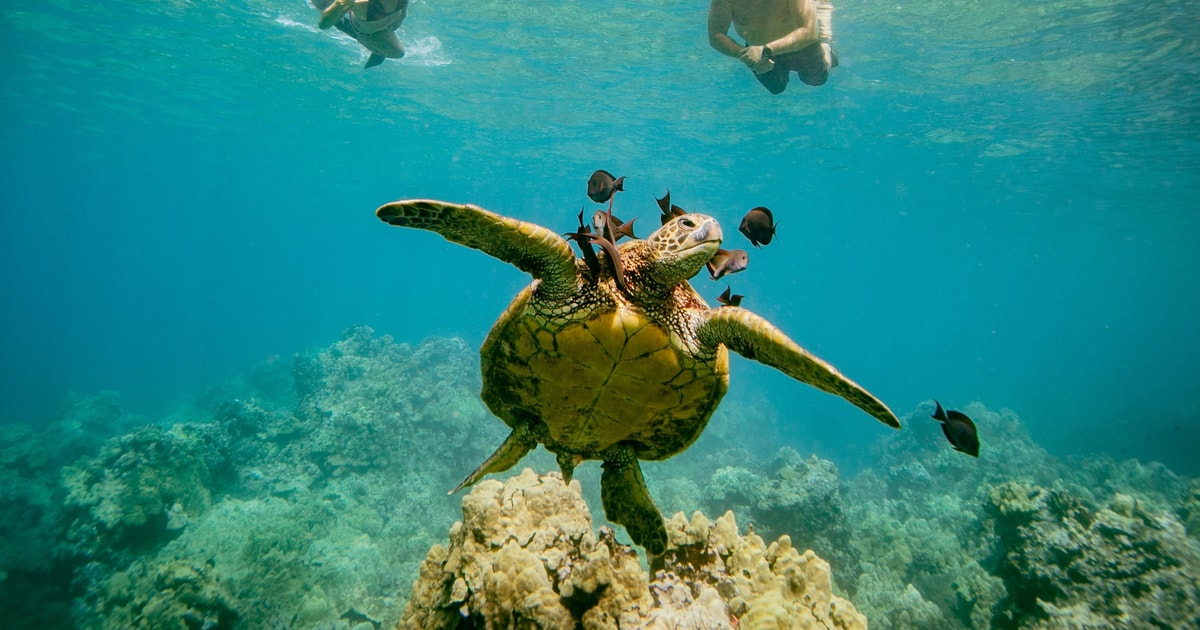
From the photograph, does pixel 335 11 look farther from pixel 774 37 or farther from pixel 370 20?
pixel 774 37

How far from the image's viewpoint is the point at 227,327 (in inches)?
3081

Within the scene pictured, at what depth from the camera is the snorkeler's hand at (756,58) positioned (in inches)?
274

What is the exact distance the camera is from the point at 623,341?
119 inches

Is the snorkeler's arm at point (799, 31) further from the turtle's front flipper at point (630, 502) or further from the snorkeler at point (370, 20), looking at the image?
the snorkeler at point (370, 20)

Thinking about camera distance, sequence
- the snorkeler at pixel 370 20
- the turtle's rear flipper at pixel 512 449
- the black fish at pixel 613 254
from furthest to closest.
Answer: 1. the snorkeler at pixel 370 20
2. the turtle's rear flipper at pixel 512 449
3. the black fish at pixel 613 254

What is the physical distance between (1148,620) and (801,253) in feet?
273

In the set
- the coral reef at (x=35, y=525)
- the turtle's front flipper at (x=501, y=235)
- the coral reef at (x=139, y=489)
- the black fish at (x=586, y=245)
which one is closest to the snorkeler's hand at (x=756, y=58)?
the black fish at (x=586, y=245)

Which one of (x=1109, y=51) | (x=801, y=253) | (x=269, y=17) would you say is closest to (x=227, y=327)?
(x=269, y=17)

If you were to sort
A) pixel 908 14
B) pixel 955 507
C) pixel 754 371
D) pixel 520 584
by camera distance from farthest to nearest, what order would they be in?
pixel 754 371 < pixel 908 14 < pixel 955 507 < pixel 520 584

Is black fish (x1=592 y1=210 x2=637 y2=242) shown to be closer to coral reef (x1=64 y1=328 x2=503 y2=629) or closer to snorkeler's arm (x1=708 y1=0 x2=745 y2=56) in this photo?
snorkeler's arm (x1=708 y1=0 x2=745 y2=56)

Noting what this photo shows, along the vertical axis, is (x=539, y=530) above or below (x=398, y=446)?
above

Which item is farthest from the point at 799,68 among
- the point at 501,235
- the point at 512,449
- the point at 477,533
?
the point at 477,533

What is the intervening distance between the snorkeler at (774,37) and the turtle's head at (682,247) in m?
5.30

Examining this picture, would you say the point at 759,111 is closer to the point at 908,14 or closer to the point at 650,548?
the point at 908,14
